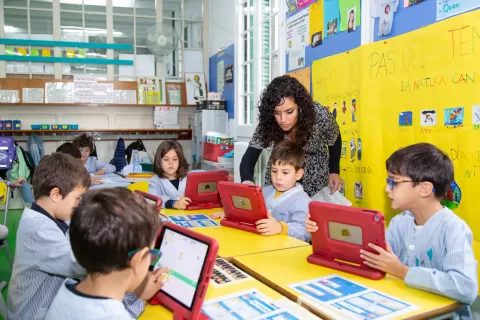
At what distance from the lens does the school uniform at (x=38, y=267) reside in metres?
1.35

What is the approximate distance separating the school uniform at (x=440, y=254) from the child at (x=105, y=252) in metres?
0.88

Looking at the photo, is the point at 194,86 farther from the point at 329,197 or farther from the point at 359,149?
the point at 329,197

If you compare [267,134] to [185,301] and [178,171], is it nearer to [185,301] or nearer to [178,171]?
[178,171]

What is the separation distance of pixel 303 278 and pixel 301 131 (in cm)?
115

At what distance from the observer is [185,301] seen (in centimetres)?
113

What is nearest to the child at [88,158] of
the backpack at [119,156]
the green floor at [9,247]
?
the backpack at [119,156]

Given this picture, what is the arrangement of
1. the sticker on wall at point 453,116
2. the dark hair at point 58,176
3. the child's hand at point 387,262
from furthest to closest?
the sticker on wall at point 453,116 → the dark hair at point 58,176 → the child's hand at point 387,262

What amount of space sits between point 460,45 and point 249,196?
4.11 feet

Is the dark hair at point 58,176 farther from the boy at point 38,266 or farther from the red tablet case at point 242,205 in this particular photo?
the red tablet case at point 242,205

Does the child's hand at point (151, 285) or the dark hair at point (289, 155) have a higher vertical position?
the dark hair at point (289, 155)

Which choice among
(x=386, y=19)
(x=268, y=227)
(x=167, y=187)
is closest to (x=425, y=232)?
(x=268, y=227)

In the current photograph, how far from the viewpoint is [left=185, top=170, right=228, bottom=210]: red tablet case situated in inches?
101

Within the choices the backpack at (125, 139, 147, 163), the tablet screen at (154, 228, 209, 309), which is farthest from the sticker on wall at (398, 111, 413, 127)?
the backpack at (125, 139, 147, 163)

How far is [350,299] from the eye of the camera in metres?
1.27
